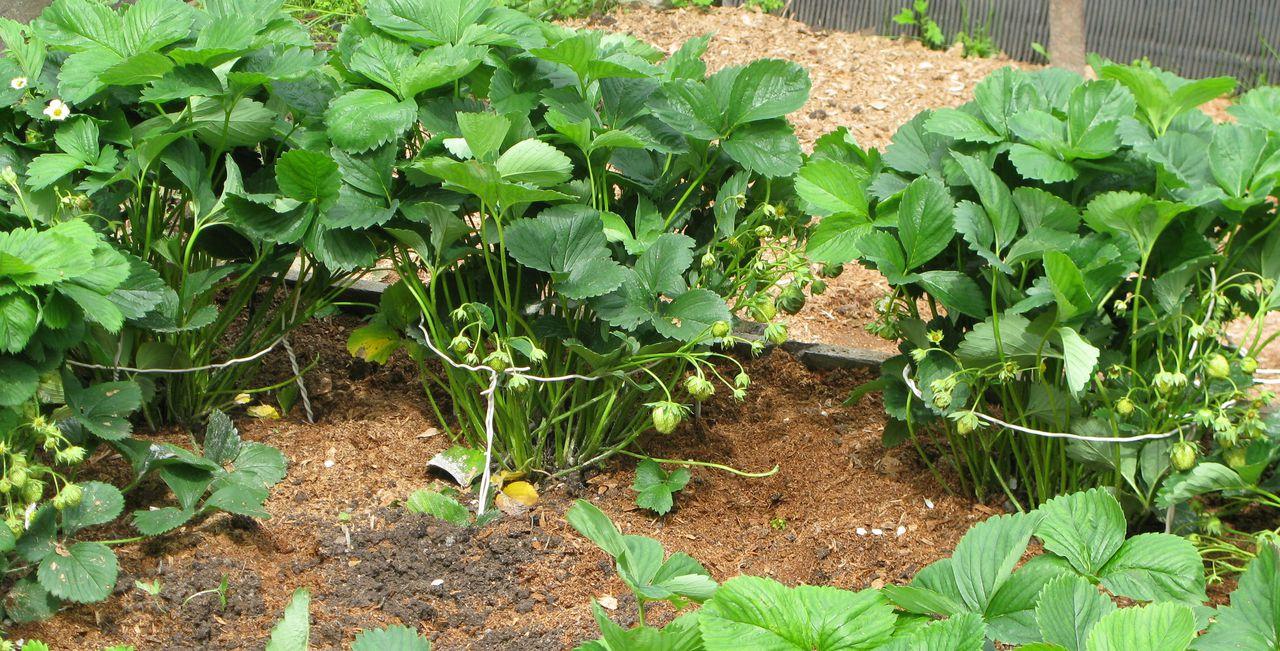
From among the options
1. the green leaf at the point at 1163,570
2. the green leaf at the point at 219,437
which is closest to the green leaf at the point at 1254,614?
the green leaf at the point at 1163,570

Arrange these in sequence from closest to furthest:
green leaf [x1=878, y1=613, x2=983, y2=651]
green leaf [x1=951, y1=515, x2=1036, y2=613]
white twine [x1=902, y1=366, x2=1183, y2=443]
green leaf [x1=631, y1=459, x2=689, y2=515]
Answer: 1. green leaf [x1=878, y1=613, x2=983, y2=651]
2. green leaf [x1=951, y1=515, x2=1036, y2=613]
3. white twine [x1=902, y1=366, x2=1183, y2=443]
4. green leaf [x1=631, y1=459, x2=689, y2=515]

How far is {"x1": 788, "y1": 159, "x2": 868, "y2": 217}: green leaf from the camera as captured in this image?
2.19m

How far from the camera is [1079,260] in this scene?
204 cm

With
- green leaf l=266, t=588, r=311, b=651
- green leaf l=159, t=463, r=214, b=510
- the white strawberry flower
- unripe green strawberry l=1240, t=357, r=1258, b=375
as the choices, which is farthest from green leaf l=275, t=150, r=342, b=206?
unripe green strawberry l=1240, t=357, r=1258, b=375

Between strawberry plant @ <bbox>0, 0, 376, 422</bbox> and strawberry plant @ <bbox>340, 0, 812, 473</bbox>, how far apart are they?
117 millimetres

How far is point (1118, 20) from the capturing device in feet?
17.7

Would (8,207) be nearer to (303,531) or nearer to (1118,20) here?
(303,531)

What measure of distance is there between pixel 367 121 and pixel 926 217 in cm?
101

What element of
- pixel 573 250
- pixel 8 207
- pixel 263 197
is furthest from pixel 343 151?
pixel 8 207

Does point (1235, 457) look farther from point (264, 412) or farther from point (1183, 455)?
point (264, 412)

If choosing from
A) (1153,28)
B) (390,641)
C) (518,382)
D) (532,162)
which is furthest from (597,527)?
(1153,28)

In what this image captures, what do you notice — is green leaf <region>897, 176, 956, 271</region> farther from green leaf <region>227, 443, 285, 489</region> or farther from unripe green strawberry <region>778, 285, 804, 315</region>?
green leaf <region>227, 443, 285, 489</region>

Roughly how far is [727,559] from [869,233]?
674mm

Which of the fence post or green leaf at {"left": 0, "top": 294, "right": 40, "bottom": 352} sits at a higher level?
the fence post
